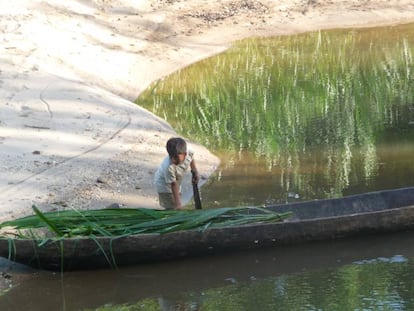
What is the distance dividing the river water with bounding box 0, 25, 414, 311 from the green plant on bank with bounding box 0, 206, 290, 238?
0.35 meters

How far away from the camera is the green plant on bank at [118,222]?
7.84 metres

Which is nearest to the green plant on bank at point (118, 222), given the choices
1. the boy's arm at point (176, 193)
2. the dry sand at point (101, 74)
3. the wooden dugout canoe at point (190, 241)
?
the wooden dugout canoe at point (190, 241)

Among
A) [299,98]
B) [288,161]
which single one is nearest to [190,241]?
[288,161]

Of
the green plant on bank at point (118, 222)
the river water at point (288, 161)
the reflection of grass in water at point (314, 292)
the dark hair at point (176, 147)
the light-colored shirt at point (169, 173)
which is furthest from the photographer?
the light-colored shirt at point (169, 173)

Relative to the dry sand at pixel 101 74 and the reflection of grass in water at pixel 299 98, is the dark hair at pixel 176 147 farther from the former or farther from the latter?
the reflection of grass in water at pixel 299 98

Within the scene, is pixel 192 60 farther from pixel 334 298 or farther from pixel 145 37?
pixel 334 298

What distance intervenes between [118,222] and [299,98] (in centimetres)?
691

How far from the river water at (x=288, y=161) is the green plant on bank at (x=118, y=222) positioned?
0.35 meters

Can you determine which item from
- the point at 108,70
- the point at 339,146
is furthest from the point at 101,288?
the point at 108,70

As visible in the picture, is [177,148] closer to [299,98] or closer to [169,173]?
[169,173]

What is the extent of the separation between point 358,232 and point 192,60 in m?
10.5

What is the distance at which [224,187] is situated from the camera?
10539 mm

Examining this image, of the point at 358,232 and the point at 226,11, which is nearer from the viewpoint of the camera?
the point at 358,232

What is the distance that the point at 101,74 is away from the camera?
1623 centimetres
